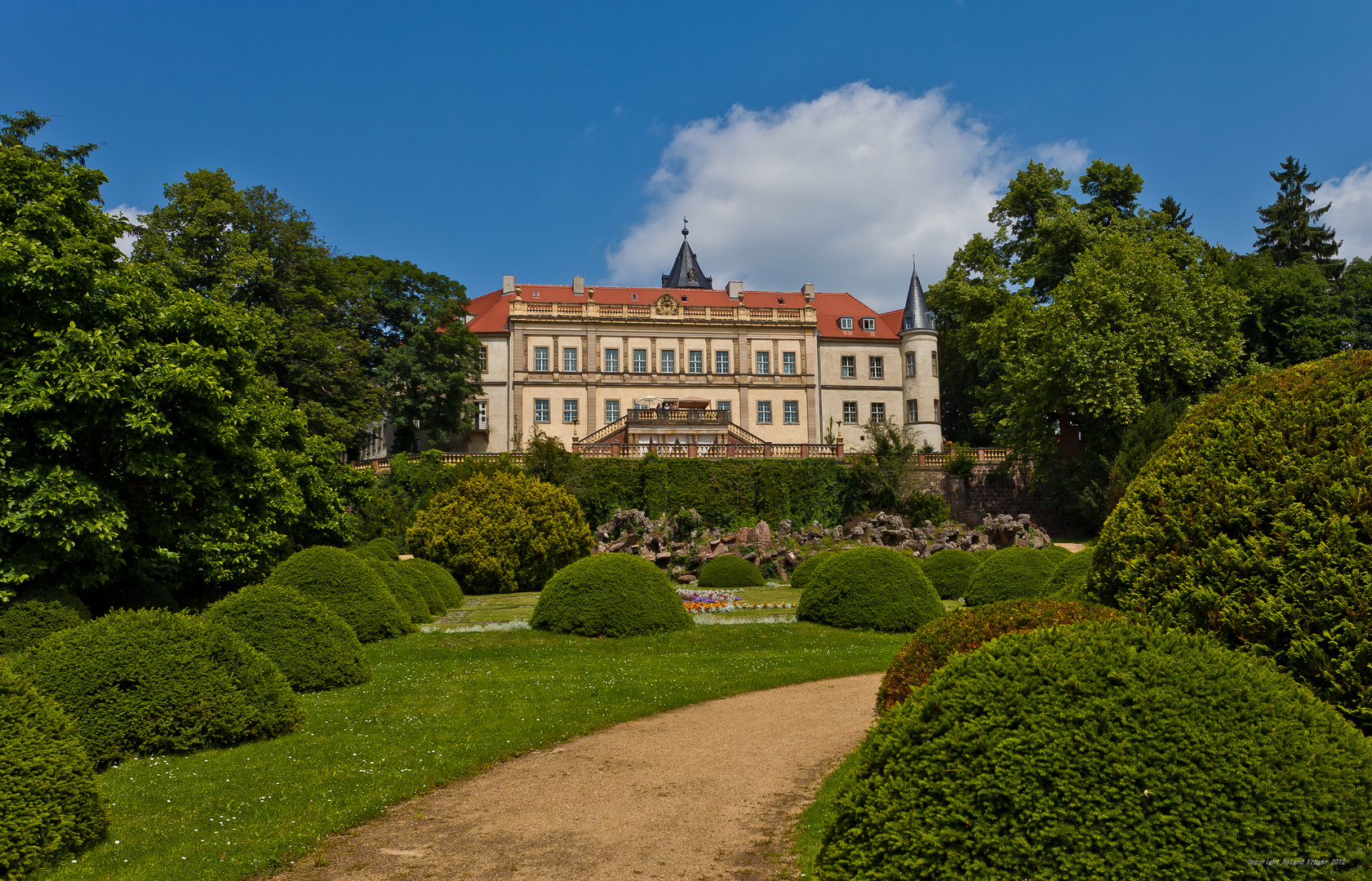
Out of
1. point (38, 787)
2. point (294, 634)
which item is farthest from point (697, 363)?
point (38, 787)

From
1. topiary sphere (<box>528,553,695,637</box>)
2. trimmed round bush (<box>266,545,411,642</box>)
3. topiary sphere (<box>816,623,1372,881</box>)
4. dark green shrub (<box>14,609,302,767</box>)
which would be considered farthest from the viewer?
topiary sphere (<box>528,553,695,637</box>)

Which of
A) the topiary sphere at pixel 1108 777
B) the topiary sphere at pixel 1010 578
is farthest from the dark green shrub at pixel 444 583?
the topiary sphere at pixel 1108 777

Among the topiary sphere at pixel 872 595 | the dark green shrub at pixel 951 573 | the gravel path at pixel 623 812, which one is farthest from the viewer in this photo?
the dark green shrub at pixel 951 573

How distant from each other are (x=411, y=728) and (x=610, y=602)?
646 cm

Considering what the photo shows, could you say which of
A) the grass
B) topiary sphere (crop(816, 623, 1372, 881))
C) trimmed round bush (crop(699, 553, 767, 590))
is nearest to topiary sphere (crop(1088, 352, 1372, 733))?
topiary sphere (crop(816, 623, 1372, 881))

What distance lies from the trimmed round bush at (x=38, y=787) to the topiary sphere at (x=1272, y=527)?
6615 mm

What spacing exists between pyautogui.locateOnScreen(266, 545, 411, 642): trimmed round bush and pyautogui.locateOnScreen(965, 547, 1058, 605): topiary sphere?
11621 millimetres

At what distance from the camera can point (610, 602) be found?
15.3m

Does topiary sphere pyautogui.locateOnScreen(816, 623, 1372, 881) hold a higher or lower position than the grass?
higher

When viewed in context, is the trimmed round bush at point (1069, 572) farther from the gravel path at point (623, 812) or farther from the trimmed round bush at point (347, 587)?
the trimmed round bush at point (347, 587)

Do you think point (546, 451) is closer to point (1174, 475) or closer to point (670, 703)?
point (670, 703)

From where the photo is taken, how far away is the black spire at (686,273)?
71500 mm

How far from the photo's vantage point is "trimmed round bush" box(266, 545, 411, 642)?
46.1 ft

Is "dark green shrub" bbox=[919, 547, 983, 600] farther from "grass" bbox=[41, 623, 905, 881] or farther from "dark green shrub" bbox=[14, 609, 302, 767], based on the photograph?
"dark green shrub" bbox=[14, 609, 302, 767]
